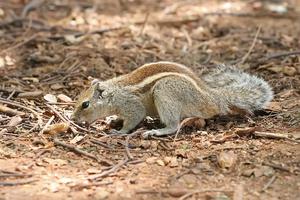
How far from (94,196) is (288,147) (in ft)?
5.92

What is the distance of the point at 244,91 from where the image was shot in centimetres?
590

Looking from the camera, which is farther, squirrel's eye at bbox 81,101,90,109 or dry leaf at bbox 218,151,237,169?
squirrel's eye at bbox 81,101,90,109

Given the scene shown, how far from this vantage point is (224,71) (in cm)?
625

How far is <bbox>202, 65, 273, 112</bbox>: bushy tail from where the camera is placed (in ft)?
19.1

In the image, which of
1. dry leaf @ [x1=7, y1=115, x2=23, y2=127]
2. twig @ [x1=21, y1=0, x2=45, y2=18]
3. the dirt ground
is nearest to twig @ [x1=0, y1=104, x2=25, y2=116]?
the dirt ground

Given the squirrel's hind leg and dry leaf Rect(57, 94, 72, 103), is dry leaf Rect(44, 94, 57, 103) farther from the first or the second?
the squirrel's hind leg

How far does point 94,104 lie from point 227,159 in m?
1.67

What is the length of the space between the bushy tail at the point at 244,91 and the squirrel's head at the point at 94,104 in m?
1.11

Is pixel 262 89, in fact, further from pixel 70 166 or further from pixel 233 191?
pixel 70 166

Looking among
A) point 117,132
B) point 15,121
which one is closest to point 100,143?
point 117,132

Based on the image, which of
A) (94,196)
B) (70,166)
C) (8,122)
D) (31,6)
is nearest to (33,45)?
(31,6)

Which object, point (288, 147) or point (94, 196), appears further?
point (288, 147)

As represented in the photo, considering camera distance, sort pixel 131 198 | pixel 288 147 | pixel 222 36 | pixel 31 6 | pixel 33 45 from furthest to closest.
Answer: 1. pixel 31 6
2. pixel 222 36
3. pixel 33 45
4. pixel 288 147
5. pixel 131 198

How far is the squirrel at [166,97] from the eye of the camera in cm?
567
